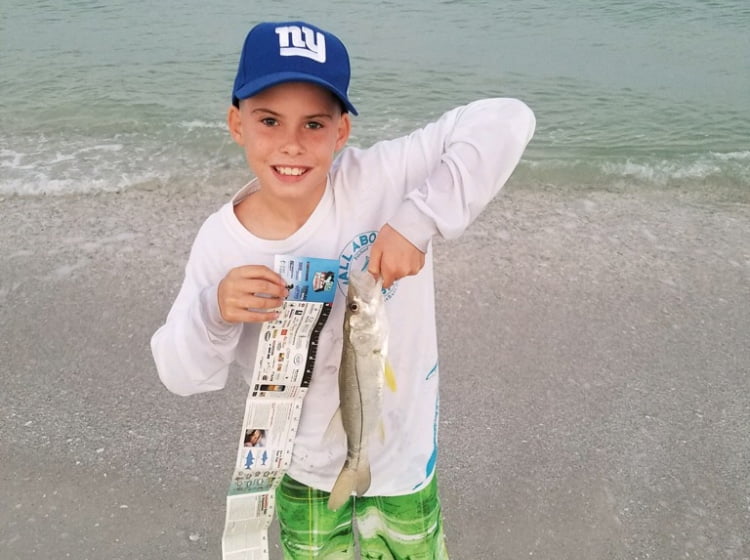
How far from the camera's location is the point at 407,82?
11.3 meters

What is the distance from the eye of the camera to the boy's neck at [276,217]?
7.04 feet

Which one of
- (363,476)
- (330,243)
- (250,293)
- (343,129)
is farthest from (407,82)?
(250,293)

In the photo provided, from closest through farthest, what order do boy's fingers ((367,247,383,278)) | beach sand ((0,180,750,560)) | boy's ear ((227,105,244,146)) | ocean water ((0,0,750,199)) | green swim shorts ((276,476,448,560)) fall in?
boy's fingers ((367,247,383,278)) < boy's ear ((227,105,244,146)) < green swim shorts ((276,476,448,560)) < beach sand ((0,180,750,560)) < ocean water ((0,0,750,199))

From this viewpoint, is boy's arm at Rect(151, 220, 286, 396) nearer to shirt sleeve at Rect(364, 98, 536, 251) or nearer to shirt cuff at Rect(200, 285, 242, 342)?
shirt cuff at Rect(200, 285, 242, 342)

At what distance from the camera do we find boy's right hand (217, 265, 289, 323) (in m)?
1.77

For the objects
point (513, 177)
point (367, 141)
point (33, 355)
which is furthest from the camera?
point (367, 141)

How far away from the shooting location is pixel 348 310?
1.86m

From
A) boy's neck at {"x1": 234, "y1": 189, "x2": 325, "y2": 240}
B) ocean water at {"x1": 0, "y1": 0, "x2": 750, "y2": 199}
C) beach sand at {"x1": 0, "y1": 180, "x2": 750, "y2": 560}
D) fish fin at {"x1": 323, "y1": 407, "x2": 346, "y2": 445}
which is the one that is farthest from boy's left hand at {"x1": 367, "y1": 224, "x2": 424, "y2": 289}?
ocean water at {"x1": 0, "y1": 0, "x2": 750, "y2": 199}

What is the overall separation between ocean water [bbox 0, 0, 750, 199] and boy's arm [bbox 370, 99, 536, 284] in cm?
583

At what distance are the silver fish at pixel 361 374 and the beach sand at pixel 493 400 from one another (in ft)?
4.68

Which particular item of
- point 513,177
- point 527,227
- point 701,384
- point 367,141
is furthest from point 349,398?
point 367,141

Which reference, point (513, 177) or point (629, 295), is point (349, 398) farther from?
point (513, 177)

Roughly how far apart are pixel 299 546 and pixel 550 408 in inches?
82.9

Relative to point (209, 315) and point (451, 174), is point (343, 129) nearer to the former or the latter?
point (451, 174)
